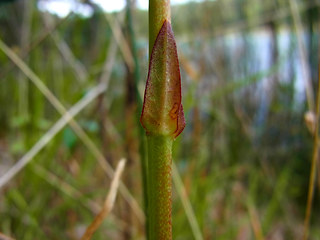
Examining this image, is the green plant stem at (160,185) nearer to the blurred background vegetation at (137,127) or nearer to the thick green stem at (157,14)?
the thick green stem at (157,14)

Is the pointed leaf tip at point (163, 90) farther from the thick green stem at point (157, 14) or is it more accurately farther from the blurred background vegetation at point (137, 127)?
the blurred background vegetation at point (137, 127)

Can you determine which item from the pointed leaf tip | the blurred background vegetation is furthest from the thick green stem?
the blurred background vegetation

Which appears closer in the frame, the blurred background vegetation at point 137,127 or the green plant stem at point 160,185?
the green plant stem at point 160,185

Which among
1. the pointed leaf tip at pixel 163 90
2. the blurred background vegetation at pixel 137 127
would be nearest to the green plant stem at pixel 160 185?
the pointed leaf tip at pixel 163 90

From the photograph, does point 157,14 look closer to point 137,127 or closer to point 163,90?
point 163,90

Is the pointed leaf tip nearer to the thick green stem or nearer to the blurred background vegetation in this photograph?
the thick green stem

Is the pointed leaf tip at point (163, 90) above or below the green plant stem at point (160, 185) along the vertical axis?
above

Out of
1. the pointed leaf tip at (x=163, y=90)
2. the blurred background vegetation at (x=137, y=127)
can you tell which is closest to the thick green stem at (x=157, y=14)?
the pointed leaf tip at (x=163, y=90)
